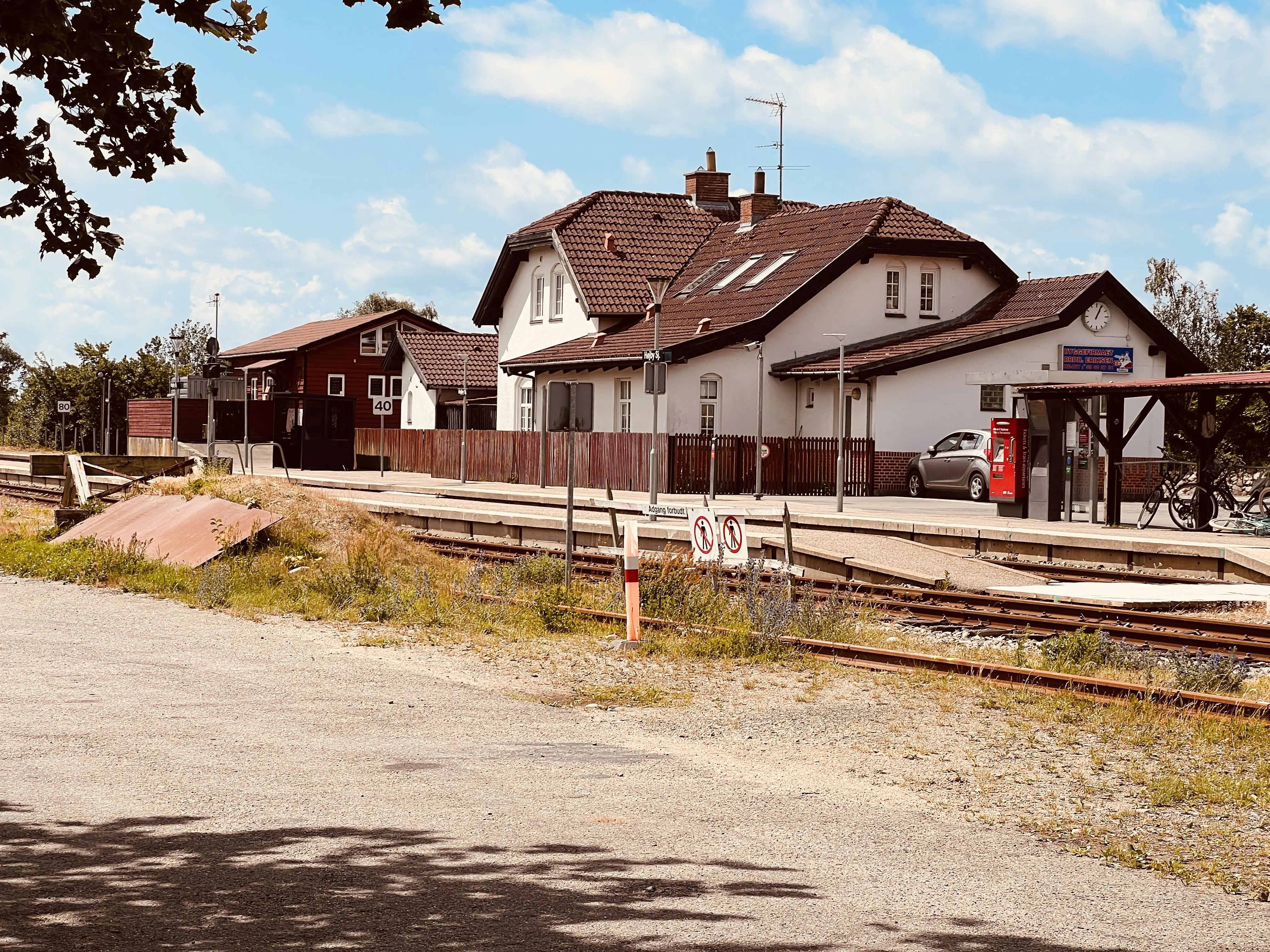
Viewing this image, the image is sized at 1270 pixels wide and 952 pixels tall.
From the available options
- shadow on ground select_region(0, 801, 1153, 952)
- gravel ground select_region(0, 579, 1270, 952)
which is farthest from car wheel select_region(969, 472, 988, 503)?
shadow on ground select_region(0, 801, 1153, 952)

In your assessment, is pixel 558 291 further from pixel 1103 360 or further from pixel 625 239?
pixel 1103 360

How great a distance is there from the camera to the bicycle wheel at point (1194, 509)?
25219mm

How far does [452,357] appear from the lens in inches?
2419

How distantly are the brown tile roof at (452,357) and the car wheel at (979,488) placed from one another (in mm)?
26601

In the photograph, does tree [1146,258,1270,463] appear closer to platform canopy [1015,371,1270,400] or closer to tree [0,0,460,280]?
platform canopy [1015,371,1270,400]

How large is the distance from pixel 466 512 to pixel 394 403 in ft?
147

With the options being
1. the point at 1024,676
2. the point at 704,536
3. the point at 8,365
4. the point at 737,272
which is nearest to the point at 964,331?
the point at 737,272

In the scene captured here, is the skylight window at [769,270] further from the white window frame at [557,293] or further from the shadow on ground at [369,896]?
the shadow on ground at [369,896]

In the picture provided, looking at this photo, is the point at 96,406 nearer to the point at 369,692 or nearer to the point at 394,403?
the point at 394,403

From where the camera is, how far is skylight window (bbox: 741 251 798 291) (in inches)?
1700

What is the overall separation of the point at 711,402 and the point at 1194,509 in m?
16.6

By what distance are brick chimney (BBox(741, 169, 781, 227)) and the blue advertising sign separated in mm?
14644

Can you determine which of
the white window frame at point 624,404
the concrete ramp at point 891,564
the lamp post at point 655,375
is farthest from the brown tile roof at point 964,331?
the concrete ramp at point 891,564

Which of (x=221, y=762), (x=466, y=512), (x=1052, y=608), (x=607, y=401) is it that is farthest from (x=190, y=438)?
(x=221, y=762)
